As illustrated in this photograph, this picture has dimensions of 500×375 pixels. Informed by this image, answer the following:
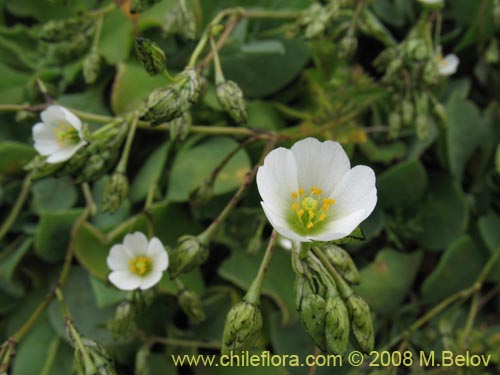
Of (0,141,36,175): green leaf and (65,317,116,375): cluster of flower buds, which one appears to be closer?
(65,317,116,375): cluster of flower buds

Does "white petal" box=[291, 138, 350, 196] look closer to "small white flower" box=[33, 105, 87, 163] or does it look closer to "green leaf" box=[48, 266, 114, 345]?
"small white flower" box=[33, 105, 87, 163]

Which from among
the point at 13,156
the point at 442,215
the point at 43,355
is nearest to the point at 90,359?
the point at 43,355

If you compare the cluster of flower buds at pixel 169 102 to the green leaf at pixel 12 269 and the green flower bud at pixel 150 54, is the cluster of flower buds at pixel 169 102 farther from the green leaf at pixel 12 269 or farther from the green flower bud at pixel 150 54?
the green leaf at pixel 12 269

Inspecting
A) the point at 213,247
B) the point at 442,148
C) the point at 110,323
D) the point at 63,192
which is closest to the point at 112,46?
the point at 63,192

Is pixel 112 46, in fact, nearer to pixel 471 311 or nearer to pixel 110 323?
pixel 110 323

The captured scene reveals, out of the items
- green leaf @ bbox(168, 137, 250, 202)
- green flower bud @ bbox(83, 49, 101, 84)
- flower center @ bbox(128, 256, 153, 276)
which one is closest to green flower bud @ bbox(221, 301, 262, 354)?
flower center @ bbox(128, 256, 153, 276)

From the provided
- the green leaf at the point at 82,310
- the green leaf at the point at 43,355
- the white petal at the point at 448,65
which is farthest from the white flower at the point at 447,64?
the green leaf at the point at 43,355
